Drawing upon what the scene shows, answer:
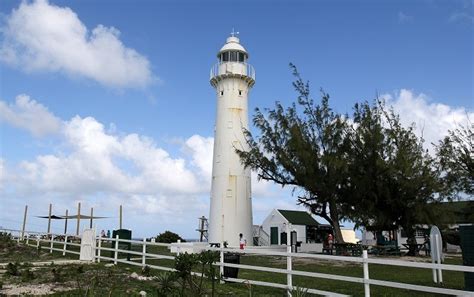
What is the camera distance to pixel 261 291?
38.2 feet

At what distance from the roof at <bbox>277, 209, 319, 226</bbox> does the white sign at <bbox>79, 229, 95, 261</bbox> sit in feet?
78.4

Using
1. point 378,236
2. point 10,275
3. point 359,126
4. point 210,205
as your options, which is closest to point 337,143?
point 359,126

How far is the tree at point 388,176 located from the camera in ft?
88.4

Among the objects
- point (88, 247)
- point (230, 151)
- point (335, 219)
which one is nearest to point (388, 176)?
point (335, 219)

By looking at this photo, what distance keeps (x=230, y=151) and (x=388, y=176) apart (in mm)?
10521

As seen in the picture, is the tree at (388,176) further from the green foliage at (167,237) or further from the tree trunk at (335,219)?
the green foliage at (167,237)

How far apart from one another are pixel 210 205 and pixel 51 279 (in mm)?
18453

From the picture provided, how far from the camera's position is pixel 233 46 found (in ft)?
106

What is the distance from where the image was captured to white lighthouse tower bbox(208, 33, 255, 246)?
98.3ft

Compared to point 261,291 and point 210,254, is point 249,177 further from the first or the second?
point 210,254

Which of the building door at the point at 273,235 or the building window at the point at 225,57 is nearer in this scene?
the building window at the point at 225,57

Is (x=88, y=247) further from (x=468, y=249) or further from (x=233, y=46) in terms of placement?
(x=233, y=46)

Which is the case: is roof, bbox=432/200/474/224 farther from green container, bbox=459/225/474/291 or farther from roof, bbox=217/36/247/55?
green container, bbox=459/225/474/291

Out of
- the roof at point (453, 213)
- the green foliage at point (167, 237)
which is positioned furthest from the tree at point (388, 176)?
the green foliage at point (167, 237)
